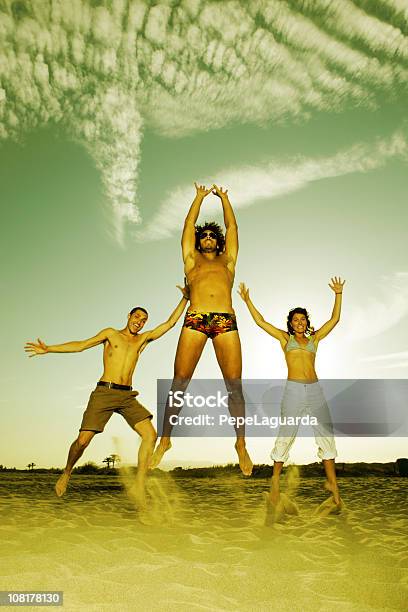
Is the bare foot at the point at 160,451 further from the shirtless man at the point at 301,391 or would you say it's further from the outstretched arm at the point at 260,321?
the outstretched arm at the point at 260,321

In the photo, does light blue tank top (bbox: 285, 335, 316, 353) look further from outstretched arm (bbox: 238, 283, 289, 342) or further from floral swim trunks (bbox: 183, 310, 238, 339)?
floral swim trunks (bbox: 183, 310, 238, 339)

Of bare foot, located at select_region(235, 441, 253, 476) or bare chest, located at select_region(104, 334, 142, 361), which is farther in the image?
bare chest, located at select_region(104, 334, 142, 361)

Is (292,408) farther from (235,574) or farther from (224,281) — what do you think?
(235,574)

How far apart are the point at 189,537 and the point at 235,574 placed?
1254 millimetres

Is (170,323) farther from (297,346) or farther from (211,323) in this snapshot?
(297,346)

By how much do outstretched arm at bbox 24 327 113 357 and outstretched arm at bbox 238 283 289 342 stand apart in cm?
206

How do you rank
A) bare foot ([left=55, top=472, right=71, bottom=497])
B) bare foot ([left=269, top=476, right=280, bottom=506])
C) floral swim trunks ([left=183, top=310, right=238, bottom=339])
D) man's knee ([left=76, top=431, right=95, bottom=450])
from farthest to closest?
1. bare foot ([left=55, top=472, right=71, bottom=497])
2. man's knee ([left=76, top=431, right=95, bottom=450])
3. bare foot ([left=269, top=476, right=280, bottom=506])
4. floral swim trunks ([left=183, top=310, right=238, bottom=339])

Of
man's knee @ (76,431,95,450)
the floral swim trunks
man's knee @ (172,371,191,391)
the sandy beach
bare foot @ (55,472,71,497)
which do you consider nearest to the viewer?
the sandy beach

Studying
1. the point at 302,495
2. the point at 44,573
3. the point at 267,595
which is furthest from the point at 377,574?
the point at 302,495

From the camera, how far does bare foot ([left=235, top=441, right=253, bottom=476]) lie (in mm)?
5738

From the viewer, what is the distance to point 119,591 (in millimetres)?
3549

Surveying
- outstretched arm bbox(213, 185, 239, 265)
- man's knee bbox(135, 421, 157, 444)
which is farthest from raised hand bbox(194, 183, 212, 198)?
Result: man's knee bbox(135, 421, 157, 444)

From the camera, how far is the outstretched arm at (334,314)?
21.6 ft

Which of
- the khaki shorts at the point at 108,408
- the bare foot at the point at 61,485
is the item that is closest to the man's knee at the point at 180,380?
the khaki shorts at the point at 108,408
